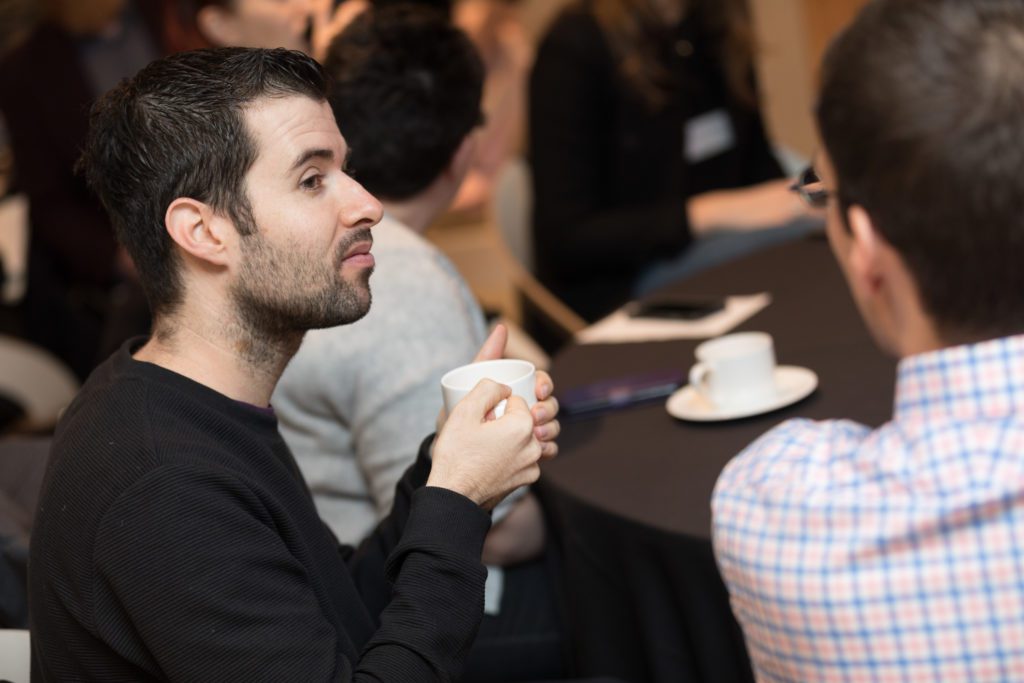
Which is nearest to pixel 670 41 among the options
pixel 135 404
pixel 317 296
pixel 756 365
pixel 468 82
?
pixel 468 82

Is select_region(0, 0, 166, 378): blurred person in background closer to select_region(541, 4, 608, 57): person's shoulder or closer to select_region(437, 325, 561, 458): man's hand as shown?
select_region(541, 4, 608, 57): person's shoulder

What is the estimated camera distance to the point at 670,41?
3.10 metres

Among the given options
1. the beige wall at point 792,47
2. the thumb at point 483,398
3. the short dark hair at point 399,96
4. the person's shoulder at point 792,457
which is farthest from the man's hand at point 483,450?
the beige wall at point 792,47

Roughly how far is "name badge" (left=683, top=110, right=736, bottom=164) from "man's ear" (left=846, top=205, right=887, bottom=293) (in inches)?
92.6

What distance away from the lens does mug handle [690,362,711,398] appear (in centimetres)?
162

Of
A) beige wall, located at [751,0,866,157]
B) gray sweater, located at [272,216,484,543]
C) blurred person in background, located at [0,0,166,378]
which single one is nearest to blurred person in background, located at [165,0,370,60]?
blurred person in background, located at [0,0,166,378]

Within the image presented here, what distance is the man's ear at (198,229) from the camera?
1.17 metres

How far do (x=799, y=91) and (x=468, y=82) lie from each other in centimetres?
360

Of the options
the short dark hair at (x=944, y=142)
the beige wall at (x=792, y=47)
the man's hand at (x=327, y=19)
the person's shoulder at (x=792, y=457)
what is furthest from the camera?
the beige wall at (x=792, y=47)

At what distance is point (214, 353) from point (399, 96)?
0.80 m

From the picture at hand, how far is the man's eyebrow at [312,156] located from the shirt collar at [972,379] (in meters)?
0.65

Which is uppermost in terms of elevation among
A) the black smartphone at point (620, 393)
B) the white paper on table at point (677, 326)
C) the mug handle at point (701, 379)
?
the mug handle at point (701, 379)

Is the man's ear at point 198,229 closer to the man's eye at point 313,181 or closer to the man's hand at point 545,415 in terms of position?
the man's eye at point 313,181

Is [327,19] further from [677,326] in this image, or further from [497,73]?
[497,73]
